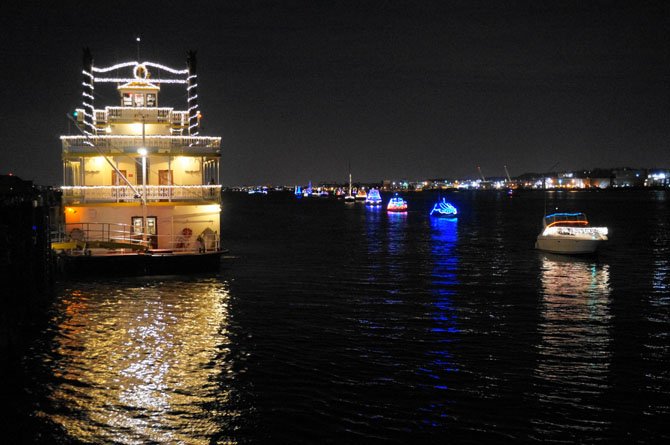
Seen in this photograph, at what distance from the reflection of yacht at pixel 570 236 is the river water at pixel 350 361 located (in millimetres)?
10560

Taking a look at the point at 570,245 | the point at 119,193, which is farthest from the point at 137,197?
the point at 570,245

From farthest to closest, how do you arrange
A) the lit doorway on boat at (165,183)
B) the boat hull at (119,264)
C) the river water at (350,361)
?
the lit doorway on boat at (165,183)
the boat hull at (119,264)
the river water at (350,361)

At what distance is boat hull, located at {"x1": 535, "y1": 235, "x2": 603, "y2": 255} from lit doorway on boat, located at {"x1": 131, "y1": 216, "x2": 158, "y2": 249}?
31.2 metres

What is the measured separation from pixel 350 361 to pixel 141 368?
21.1 ft

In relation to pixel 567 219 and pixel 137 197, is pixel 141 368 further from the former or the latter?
pixel 567 219

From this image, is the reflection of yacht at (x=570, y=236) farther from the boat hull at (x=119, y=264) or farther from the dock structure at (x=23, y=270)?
the dock structure at (x=23, y=270)

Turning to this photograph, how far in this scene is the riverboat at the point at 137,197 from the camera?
37.3 meters

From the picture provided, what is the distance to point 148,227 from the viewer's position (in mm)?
40312

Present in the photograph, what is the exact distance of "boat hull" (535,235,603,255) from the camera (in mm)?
50875

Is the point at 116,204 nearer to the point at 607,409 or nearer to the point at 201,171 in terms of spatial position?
the point at 201,171

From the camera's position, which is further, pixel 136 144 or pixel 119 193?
pixel 136 144

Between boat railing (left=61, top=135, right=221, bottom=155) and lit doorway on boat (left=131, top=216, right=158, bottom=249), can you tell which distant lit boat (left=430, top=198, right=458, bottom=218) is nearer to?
boat railing (left=61, top=135, right=221, bottom=155)

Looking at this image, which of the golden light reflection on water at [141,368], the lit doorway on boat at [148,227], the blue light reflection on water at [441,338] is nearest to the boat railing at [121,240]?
the lit doorway on boat at [148,227]

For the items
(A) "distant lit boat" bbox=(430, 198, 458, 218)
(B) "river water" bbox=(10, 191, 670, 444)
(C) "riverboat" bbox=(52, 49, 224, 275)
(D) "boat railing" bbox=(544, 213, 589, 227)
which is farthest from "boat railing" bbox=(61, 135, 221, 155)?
(A) "distant lit boat" bbox=(430, 198, 458, 218)
